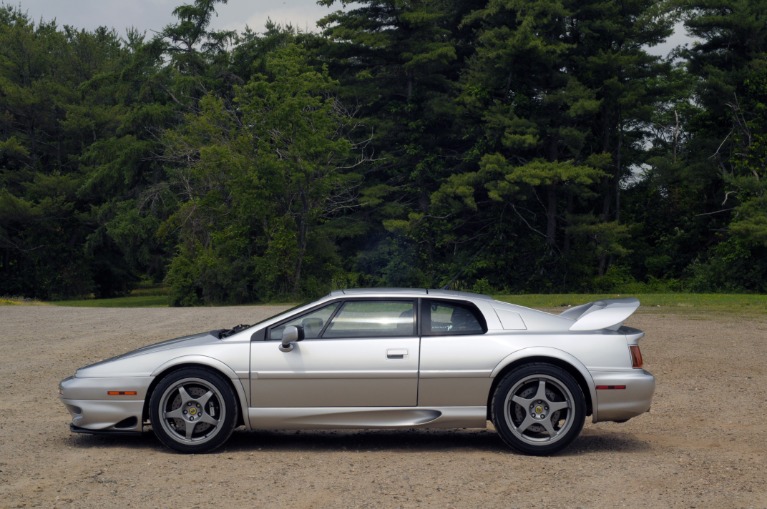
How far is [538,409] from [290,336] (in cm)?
210

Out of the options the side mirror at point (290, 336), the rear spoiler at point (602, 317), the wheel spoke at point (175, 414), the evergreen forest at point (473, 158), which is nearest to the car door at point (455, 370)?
the rear spoiler at point (602, 317)

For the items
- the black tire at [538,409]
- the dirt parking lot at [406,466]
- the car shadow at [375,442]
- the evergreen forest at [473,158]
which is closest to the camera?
the dirt parking lot at [406,466]

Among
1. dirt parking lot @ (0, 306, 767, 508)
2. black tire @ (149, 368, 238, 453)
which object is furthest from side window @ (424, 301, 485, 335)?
black tire @ (149, 368, 238, 453)

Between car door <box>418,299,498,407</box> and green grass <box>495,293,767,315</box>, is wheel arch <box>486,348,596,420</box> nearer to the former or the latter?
car door <box>418,299,498,407</box>

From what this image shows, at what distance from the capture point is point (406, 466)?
714 centimetres

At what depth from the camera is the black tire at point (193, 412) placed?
7.56 m

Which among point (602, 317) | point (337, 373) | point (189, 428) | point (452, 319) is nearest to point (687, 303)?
point (602, 317)

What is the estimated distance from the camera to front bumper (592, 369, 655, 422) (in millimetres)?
7555

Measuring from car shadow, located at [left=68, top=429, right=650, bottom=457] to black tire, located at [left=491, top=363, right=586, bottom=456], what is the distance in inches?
9.6

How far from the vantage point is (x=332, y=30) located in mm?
44312

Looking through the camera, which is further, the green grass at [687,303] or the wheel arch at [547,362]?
the green grass at [687,303]

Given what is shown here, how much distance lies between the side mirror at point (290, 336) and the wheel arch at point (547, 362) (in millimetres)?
1611

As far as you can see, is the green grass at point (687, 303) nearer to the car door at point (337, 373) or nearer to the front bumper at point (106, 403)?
the car door at point (337, 373)

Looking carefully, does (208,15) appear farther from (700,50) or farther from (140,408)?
(140,408)
